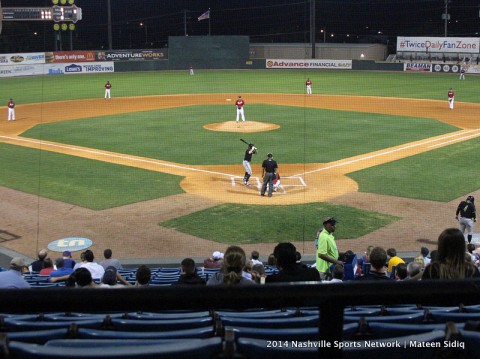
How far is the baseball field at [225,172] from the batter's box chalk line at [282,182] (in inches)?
2.3

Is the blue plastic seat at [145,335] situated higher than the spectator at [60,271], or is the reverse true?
the blue plastic seat at [145,335]

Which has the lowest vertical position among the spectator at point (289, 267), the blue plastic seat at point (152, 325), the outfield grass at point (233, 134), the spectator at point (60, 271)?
the spectator at point (60, 271)

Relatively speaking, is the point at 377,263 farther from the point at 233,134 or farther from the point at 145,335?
the point at 233,134

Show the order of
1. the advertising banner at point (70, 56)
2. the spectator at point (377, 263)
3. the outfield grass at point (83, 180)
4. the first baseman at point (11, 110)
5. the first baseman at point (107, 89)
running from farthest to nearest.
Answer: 1. the advertising banner at point (70, 56)
2. the first baseman at point (107, 89)
3. the first baseman at point (11, 110)
4. the outfield grass at point (83, 180)
5. the spectator at point (377, 263)

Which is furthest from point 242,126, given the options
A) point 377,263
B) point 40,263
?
point 377,263

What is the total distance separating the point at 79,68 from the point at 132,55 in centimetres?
546

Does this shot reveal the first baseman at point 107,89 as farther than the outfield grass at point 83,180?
Yes

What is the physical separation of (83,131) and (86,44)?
39.8 meters

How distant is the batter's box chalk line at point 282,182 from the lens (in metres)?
17.0

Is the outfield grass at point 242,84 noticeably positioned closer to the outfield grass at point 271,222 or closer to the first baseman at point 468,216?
the outfield grass at point 271,222

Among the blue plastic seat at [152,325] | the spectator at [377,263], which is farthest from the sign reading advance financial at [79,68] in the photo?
the blue plastic seat at [152,325]

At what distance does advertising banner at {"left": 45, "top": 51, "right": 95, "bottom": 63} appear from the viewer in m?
53.3

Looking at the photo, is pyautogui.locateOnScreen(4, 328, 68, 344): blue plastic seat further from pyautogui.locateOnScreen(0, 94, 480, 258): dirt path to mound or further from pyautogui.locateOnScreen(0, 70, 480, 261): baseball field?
pyautogui.locateOnScreen(0, 94, 480, 258): dirt path to mound

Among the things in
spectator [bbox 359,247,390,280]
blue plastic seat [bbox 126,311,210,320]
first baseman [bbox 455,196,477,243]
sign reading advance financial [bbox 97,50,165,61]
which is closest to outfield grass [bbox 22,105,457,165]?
first baseman [bbox 455,196,477,243]
